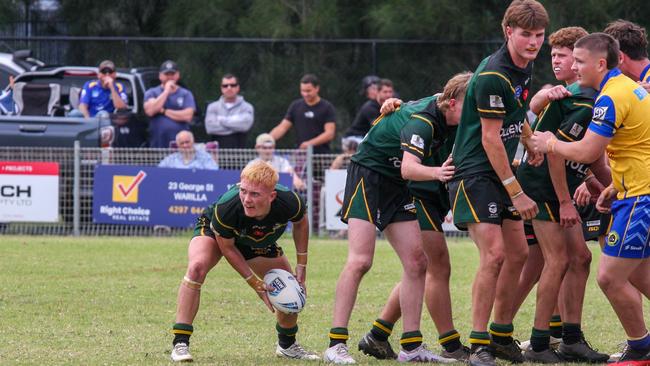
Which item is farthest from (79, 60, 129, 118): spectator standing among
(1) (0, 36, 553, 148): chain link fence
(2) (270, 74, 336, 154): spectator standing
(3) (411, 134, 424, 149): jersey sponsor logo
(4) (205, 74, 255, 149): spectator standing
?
(3) (411, 134, 424, 149): jersey sponsor logo

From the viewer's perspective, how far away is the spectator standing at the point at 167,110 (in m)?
17.5

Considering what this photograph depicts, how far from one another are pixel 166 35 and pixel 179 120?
17.7ft

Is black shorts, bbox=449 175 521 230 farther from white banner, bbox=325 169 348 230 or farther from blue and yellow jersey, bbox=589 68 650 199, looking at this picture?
white banner, bbox=325 169 348 230

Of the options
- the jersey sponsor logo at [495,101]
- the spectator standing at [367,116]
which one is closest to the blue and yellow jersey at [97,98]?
the spectator standing at [367,116]

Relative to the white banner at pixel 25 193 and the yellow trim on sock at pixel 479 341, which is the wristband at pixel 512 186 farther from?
the white banner at pixel 25 193

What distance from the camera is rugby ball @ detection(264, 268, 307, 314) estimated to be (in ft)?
26.2

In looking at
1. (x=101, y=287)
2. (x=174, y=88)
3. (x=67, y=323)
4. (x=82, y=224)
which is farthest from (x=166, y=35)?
(x=67, y=323)

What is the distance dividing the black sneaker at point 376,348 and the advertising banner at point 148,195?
811 cm

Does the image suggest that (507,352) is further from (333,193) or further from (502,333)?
(333,193)

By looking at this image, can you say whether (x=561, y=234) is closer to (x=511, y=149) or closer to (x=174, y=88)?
(x=511, y=149)

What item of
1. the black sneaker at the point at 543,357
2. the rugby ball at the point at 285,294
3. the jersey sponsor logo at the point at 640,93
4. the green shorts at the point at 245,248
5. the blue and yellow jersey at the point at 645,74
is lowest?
the black sneaker at the point at 543,357

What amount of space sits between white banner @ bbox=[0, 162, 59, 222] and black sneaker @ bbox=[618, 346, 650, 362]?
1030 centimetres

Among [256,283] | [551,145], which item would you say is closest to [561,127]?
[551,145]

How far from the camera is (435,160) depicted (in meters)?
8.27
